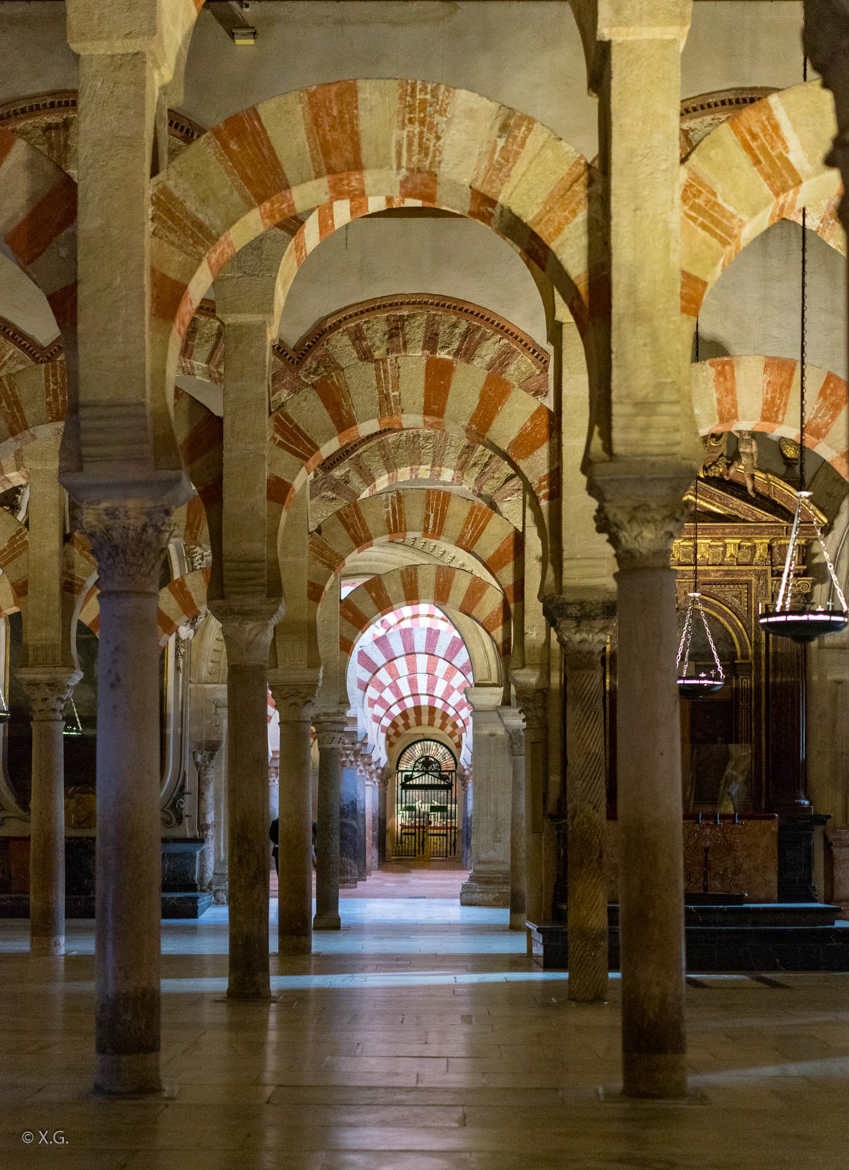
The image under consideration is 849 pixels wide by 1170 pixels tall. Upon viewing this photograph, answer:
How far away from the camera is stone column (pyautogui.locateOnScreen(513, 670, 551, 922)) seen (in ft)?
43.6

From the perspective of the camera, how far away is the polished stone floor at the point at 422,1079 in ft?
16.4

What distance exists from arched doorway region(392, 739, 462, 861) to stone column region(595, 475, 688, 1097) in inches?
1280

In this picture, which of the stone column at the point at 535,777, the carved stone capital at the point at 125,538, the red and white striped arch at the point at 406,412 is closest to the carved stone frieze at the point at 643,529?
the carved stone capital at the point at 125,538

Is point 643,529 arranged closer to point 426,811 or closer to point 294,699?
point 294,699

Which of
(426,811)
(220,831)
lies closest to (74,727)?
(220,831)

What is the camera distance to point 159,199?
6.57m

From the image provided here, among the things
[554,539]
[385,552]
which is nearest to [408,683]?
[385,552]

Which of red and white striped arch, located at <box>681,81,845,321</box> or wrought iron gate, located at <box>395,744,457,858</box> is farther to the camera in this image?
wrought iron gate, located at <box>395,744,457,858</box>

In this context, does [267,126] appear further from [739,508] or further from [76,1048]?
[739,508]

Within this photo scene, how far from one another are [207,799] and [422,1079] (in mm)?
13568

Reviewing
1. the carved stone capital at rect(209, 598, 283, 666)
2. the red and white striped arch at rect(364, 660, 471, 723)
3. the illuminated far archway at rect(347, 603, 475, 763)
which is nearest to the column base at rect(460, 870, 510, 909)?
the illuminated far archway at rect(347, 603, 475, 763)

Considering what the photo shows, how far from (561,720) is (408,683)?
752 inches

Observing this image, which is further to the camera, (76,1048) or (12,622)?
(12,622)

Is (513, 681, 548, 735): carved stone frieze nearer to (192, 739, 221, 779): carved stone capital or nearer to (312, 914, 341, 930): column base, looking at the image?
(312, 914, 341, 930): column base
